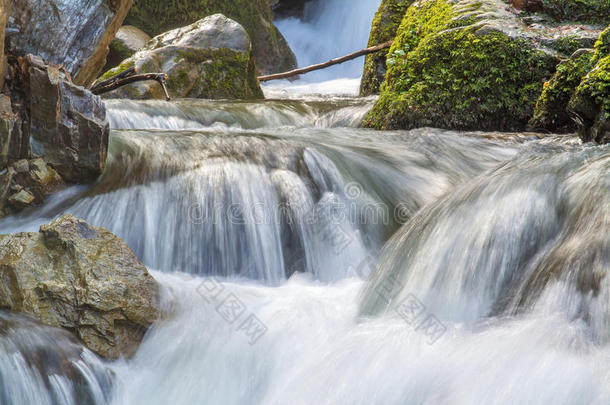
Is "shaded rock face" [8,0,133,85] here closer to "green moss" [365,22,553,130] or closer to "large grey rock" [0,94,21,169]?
"large grey rock" [0,94,21,169]

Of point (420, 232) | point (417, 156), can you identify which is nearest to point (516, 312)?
point (420, 232)

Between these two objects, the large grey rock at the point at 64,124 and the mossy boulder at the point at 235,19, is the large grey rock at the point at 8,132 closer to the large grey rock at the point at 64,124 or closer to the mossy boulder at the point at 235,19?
the large grey rock at the point at 64,124

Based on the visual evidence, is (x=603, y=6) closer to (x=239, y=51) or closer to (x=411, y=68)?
(x=411, y=68)

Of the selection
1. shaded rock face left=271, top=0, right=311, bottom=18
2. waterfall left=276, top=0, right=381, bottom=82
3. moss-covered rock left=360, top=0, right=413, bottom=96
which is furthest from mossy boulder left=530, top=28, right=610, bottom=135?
shaded rock face left=271, top=0, right=311, bottom=18

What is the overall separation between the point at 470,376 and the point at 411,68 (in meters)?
5.28

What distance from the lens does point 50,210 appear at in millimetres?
3963

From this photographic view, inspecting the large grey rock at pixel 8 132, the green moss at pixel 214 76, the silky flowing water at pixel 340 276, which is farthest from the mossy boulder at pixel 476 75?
the large grey rock at pixel 8 132

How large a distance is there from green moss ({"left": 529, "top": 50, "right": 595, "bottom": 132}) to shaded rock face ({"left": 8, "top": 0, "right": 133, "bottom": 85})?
407 cm

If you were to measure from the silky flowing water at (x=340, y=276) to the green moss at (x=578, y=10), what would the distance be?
2.44m

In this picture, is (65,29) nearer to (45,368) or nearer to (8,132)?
(8,132)

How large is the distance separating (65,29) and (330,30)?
48.0 ft

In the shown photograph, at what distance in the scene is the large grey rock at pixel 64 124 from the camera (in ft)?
12.3

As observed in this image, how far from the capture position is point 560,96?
19.1 ft

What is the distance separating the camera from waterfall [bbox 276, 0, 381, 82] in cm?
1708
